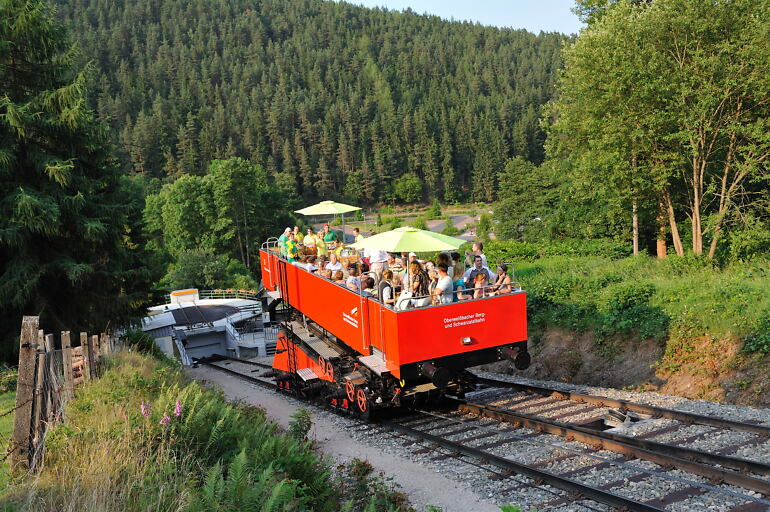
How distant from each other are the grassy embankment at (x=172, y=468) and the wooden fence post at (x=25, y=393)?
44 centimetres

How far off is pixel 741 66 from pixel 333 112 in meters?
149

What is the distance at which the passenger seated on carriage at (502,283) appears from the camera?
431 inches

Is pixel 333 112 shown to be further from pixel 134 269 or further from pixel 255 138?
pixel 134 269

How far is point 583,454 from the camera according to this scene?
8391mm

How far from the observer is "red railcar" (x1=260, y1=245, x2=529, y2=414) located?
402 inches

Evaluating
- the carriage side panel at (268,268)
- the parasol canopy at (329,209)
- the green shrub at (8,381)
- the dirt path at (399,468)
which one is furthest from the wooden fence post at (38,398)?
the carriage side panel at (268,268)

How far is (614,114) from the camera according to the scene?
19422 millimetres

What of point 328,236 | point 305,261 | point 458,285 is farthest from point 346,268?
point 328,236

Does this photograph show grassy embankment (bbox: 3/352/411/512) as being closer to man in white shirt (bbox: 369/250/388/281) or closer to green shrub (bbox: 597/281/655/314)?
man in white shirt (bbox: 369/250/388/281)

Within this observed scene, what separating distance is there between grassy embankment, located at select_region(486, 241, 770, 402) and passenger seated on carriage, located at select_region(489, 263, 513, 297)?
4423 millimetres

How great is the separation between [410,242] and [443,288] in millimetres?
1160

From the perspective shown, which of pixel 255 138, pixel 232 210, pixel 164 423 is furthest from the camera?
pixel 255 138

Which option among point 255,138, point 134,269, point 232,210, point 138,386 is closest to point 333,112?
point 255,138

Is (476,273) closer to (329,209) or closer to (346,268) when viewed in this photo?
(346,268)
